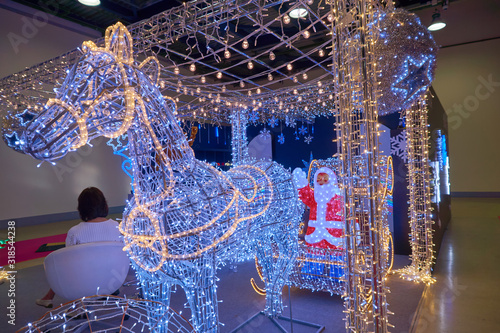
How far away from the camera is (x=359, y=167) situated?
1.55 metres

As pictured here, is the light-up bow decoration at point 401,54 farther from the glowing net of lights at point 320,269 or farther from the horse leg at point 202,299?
the horse leg at point 202,299

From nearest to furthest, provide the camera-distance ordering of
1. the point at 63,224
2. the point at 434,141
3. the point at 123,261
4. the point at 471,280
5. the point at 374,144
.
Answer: the point at 374,144
the point at 123,261
the point at 471,280
the point at 434,141
the point at 63,224

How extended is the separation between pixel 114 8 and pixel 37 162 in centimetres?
402

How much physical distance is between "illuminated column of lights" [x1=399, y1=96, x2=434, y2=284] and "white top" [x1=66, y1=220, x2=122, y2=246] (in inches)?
124

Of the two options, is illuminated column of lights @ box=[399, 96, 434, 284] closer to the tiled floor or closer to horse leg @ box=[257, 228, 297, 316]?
the tiled floor

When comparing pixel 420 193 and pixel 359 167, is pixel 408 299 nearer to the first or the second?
pixel 420 193

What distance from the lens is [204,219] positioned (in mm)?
1571

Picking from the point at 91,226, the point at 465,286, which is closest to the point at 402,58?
the point at 465,286

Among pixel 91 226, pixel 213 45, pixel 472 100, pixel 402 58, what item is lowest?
pixel 91 226

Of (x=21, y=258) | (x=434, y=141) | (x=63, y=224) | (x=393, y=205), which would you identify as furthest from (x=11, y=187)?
(x=434, y=141)

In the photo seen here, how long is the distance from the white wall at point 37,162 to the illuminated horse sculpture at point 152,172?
684cm

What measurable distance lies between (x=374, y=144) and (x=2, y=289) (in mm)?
4224

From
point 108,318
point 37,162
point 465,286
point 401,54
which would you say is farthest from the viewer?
point 37,162

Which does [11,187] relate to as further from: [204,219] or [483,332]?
[483,332]
